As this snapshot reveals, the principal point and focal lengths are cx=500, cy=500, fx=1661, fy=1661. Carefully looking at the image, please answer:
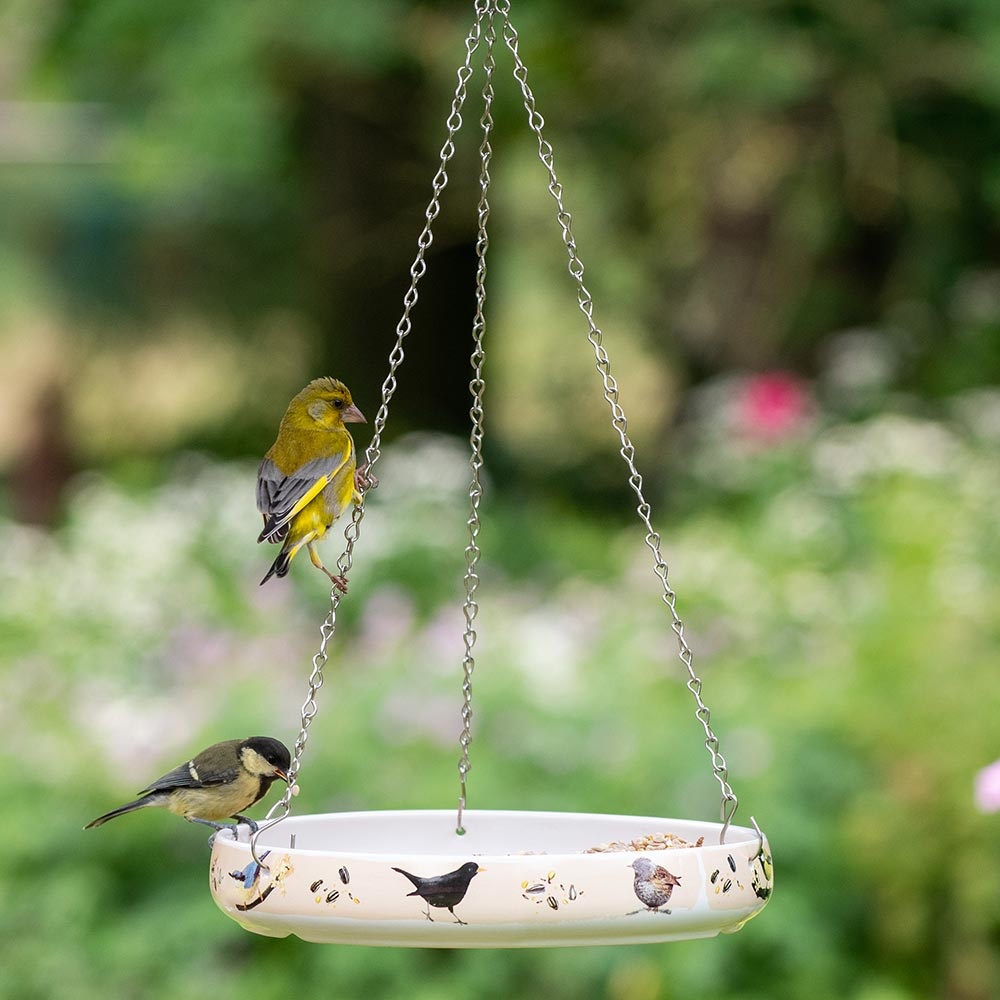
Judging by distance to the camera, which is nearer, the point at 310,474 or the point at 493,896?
the point at 493,896

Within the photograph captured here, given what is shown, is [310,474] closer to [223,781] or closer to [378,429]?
[378,429]

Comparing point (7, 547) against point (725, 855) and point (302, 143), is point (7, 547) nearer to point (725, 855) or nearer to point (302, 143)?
point (302, 143)

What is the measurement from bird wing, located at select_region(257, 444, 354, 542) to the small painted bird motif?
69 cm

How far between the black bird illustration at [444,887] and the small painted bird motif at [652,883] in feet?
0.66

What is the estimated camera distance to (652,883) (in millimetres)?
1968

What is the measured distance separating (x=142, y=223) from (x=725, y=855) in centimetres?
1020

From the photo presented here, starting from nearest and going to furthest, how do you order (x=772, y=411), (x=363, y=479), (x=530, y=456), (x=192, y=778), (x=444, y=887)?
1. (x=444, y=887)
2. (x=192, y=778)
3. (x=363, y=479)
4. (x=772, y=411)
5. (x=530, y=456)

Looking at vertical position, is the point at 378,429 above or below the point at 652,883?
above

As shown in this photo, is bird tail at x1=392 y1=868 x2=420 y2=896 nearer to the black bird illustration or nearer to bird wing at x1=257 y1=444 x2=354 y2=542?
the black bird illustration

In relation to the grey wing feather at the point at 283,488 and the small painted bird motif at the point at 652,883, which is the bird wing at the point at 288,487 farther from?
the small painted bird motif at the point at 652,883

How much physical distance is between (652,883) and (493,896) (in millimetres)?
195

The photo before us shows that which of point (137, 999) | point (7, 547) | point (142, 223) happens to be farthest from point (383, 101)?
point (137, 999)

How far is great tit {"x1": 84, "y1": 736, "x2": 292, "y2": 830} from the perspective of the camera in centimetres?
230

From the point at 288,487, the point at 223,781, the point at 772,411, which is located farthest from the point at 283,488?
the point at 772,411
